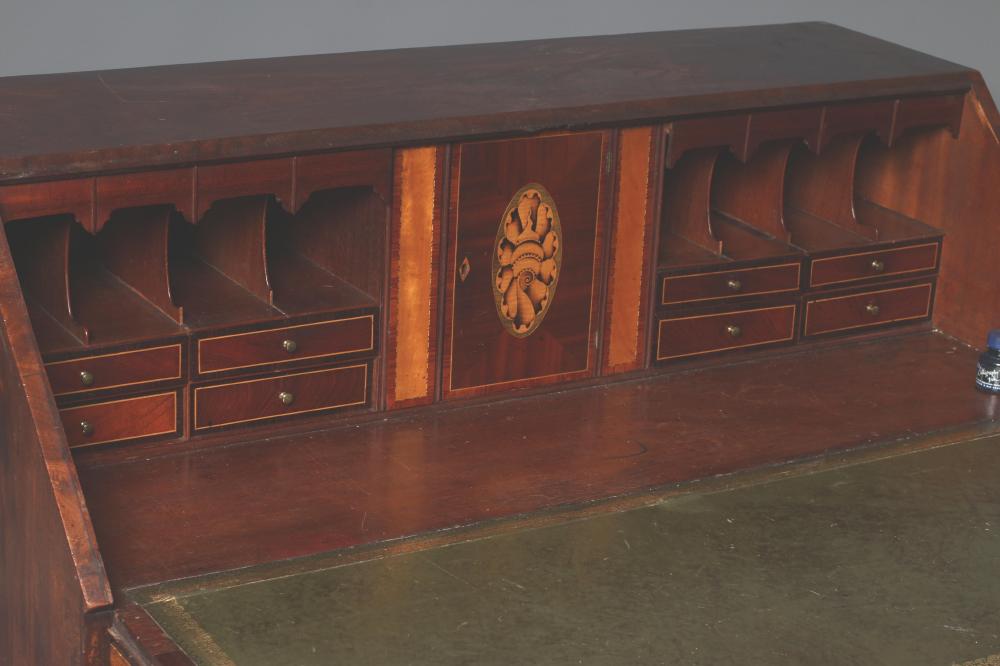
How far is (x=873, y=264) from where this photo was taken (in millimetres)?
3994

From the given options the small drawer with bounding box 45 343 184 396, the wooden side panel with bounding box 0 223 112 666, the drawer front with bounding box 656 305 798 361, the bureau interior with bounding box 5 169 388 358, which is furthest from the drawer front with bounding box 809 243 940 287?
the wooden side panel with bounding box 0 223 112 666

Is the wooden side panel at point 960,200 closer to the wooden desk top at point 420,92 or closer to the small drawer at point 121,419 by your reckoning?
the wooden desk top at point 420,92

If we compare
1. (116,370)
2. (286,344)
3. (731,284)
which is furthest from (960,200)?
(116,370)

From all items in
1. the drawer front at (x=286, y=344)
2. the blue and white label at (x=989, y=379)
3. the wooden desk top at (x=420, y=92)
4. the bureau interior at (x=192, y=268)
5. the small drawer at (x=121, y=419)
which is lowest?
the blue and white label at (x=989, y=379)

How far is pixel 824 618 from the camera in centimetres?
276

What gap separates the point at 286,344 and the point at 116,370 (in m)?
0.34

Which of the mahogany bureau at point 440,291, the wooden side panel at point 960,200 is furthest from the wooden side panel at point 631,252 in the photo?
the wooden side panel at point 960,200

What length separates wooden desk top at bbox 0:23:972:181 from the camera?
121 inches

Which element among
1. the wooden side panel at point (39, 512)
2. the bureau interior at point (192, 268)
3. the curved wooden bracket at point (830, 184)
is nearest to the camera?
the wooden side panel at point (39, 512)

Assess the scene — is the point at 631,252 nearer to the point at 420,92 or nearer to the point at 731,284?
the point at 731,284

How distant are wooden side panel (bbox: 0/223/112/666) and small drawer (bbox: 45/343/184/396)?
0.71 feet

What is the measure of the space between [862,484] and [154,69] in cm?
171

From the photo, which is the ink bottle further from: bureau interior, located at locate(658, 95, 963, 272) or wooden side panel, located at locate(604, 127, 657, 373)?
wooden side panel, located at locate(604, 127, 657, 373)

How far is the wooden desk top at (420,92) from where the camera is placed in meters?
3.07
